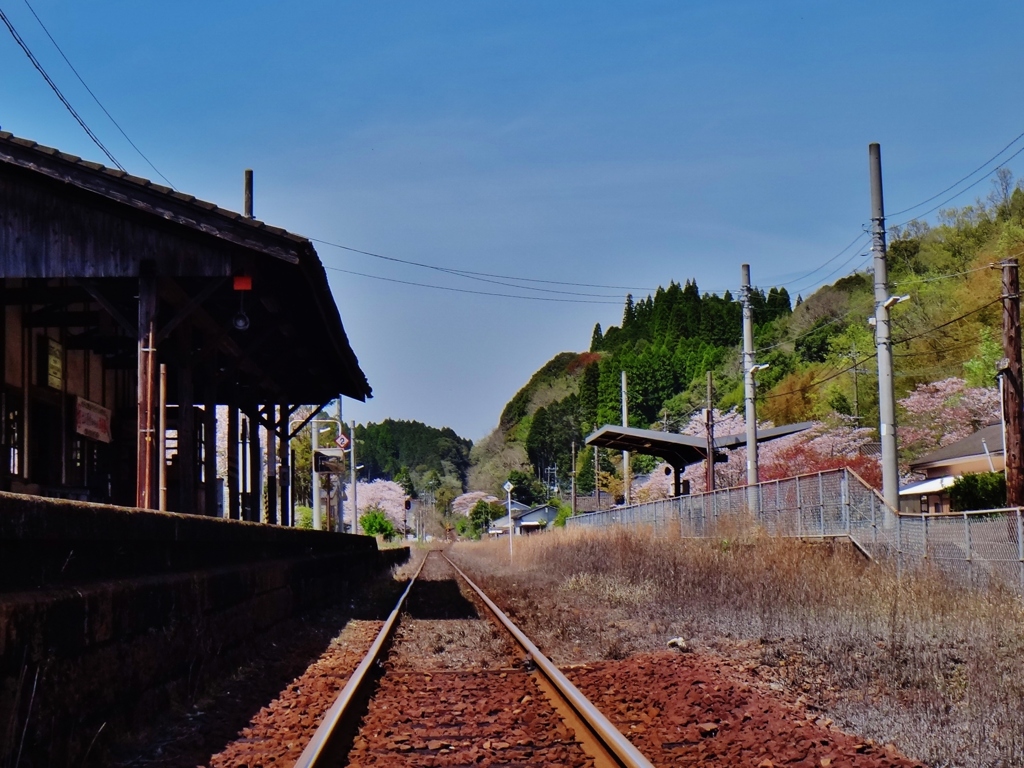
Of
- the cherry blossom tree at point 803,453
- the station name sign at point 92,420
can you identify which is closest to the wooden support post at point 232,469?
the station name sign at point 92,420

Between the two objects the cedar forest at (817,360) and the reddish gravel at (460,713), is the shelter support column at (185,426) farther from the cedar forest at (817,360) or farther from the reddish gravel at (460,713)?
the cedar forest at (817,360)

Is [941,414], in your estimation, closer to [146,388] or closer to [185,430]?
[185,430]

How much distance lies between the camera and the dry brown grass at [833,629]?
7340mm

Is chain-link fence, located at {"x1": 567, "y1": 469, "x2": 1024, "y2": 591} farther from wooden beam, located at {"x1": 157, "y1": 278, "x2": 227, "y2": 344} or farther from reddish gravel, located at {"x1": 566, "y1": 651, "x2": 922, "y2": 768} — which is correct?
wooden beam, located at {"x1": 157, "y1": 278, "x2": 227, "y2": 344}

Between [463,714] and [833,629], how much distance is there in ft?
14.0

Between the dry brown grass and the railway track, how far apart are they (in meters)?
1.10

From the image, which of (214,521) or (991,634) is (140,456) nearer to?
(214,521)

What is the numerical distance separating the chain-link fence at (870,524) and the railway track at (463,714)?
25.2 ft

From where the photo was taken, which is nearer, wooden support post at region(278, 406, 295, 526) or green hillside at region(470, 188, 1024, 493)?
wooden support post at region(278, 406, 295, 526)

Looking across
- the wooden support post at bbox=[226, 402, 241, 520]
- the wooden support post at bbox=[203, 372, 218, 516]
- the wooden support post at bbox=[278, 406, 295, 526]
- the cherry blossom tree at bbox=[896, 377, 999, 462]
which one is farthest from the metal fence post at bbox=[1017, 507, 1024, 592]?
the cherry blossom tree at bbox=[896, 377, 999, 462]

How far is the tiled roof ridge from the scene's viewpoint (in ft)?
43.9

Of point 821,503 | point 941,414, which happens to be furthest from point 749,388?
point 941,414

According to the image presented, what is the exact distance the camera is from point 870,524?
20422 millimetres

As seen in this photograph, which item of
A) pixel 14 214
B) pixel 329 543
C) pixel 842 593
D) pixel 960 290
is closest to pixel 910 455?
pixel 960 290
